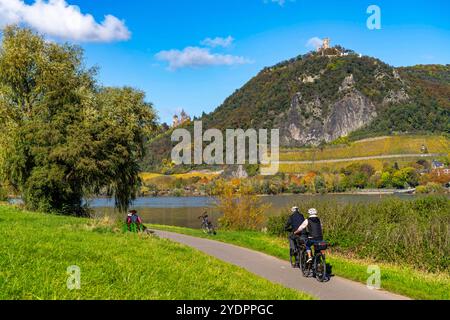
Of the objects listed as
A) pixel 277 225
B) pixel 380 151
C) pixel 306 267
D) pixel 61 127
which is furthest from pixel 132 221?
pixel 380 151

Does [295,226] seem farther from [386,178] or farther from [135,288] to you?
[386,178]

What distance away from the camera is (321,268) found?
41.5 feet

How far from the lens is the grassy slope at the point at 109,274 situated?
7199 millimetres

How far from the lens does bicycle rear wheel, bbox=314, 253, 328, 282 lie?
41.2ft

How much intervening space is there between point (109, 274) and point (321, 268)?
6.21 meters

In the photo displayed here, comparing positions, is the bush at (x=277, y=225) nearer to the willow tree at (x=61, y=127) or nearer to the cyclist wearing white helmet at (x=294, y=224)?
the cyclist wearing white helmet at (x=294, y=224)

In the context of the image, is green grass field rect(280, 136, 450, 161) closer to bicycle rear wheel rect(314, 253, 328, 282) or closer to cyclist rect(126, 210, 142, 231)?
cyclist rect(126, 210, 142, 231)

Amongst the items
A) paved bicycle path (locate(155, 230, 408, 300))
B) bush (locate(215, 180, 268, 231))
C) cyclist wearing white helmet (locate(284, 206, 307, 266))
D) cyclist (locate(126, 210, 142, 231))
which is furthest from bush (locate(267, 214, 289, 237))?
cyclist wearing white helmet (locate(284, 206, 307, 266))

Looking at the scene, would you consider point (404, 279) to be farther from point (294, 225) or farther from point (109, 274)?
point (109, 274)

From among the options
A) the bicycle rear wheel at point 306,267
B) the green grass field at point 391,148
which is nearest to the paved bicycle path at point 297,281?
the bicycle rear wheel at point 306,267

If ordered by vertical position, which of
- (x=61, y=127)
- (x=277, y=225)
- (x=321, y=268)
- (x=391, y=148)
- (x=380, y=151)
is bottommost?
(x=277, y=225)

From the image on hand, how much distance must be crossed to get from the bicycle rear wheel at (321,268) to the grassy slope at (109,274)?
2.46m
